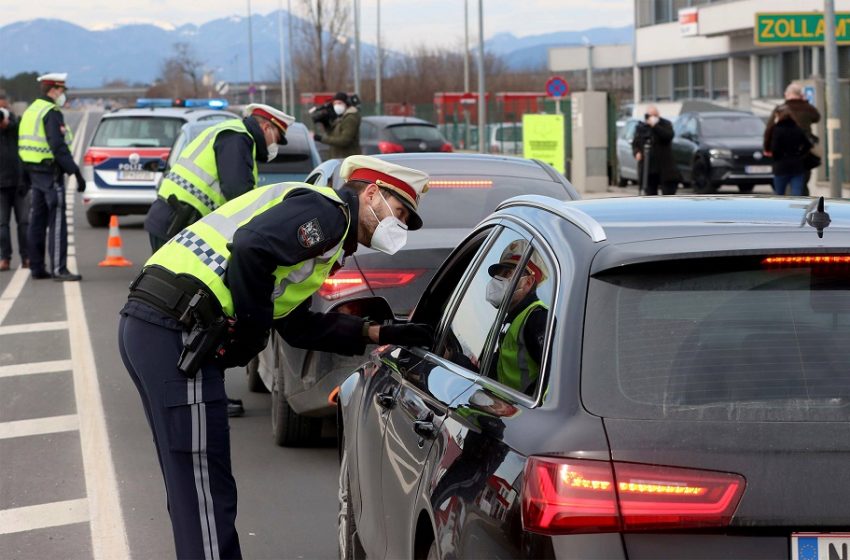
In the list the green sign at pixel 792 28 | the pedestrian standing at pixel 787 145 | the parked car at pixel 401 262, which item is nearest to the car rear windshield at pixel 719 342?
the parked car at pixel 401 262

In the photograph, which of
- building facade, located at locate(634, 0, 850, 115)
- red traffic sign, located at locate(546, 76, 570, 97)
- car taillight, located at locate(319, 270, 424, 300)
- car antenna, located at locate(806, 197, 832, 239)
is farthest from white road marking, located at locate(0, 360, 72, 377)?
building facade, located at locate(634, 0, 850, 115)

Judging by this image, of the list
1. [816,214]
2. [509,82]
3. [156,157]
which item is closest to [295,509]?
[816,214]

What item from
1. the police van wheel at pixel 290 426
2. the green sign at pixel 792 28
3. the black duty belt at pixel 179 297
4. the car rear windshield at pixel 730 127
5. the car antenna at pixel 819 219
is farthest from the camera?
the green sign at pixel 792 28

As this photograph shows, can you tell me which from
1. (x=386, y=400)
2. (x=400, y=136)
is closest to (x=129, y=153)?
(x=400, y=136)

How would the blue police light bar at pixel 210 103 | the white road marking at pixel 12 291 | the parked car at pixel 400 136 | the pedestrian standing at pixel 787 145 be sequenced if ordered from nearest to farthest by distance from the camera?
1. the white road marking at pixel 12 291
2. the pedestrian standing at pixel 787 145
3. the blue police light bar at pixel 210 103
4. the parked car at pixel 400 136

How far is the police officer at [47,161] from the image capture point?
15.5m

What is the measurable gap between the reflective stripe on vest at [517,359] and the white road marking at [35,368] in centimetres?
758

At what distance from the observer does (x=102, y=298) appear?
48.8ft

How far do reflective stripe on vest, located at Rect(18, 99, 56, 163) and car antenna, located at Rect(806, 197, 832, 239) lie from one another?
43.5 feet

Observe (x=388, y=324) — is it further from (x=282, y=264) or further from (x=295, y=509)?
(x=295, y=509)

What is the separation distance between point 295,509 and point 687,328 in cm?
384

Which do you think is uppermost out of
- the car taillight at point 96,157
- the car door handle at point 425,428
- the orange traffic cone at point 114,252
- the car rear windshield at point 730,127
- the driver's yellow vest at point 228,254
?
the car rear windshield at point 730,127

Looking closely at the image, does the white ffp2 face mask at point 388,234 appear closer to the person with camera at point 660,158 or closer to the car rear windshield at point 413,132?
the person with camera at point 660,158

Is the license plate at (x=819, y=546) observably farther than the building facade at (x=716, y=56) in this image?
No
